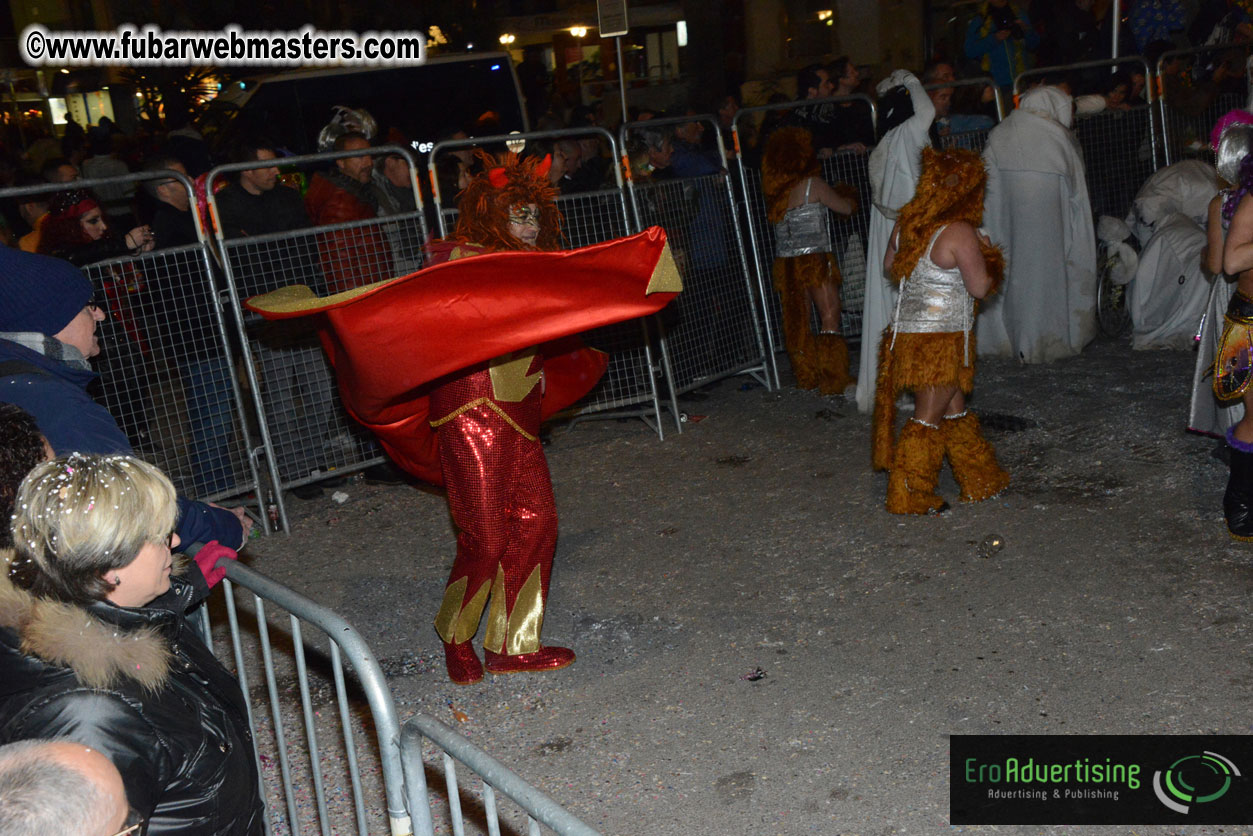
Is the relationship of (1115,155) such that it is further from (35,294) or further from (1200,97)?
(35,294)

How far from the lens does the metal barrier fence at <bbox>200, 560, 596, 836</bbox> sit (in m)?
2.06

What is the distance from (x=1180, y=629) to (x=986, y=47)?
8882 millimetres

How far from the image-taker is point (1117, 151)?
9.30m

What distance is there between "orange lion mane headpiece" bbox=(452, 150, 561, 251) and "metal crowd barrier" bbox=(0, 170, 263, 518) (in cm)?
250

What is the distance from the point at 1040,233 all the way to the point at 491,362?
5562 mm

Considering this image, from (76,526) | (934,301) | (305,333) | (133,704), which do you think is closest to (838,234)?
(934,301)

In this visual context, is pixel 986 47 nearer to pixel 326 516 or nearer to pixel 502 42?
pixel 326 516

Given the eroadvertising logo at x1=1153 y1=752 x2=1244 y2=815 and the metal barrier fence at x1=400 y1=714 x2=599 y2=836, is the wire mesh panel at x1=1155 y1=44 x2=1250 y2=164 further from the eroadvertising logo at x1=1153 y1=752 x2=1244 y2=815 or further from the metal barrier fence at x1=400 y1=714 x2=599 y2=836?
→ the metal barrier fence at x1=400 y1=714 x2=599 y2=836

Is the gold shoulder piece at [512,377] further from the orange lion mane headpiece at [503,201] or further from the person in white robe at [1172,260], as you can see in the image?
Answer: the person in white robe at [1172,260]

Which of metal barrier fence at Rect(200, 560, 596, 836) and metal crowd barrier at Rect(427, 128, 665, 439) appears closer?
metal barrier fence at Rect(200, 560, 596, 836)

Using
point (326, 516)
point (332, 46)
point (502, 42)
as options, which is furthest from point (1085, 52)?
point (502, 42)

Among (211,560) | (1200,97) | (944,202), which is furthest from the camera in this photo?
(1200,97)

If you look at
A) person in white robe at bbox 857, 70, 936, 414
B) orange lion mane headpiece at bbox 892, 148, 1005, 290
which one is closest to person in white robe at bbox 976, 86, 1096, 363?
person in white robe at bbox 857, 70, 936, 414

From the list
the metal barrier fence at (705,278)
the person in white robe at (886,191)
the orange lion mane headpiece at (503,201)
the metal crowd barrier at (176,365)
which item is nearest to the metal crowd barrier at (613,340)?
the metal barrier fence at (705,278)
